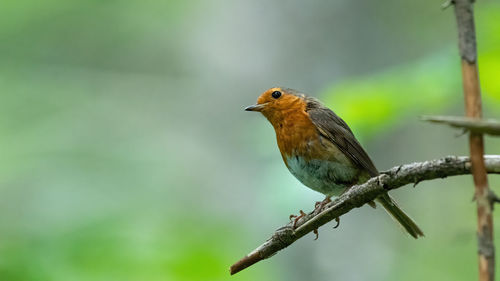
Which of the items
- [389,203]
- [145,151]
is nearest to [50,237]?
[389,203]

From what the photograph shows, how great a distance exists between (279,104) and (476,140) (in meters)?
3.84

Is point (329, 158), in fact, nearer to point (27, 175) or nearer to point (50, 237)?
point (50, 237)

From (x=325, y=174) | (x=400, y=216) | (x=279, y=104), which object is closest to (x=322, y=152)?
(x=325, y=174)

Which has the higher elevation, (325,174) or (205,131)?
(205,131)

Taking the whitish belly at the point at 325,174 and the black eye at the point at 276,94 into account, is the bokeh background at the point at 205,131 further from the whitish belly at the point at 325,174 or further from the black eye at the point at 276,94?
the black eye at the point at 276,94

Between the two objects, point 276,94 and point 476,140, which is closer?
point 476,140

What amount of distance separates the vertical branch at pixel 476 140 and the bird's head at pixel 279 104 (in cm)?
370

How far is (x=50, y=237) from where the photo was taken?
18.1 feet

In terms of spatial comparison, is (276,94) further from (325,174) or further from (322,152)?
(325,174)

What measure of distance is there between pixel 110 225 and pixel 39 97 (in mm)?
5807

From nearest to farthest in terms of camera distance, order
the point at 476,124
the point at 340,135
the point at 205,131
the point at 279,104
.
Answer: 1. the point at 476,124
2. the point at 340,135
3. the point at 279,104
4. the point at 205,131

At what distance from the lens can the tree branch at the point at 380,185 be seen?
1272mm

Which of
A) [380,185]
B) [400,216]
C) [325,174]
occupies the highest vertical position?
[325,174]

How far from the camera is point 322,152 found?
4.29 m
